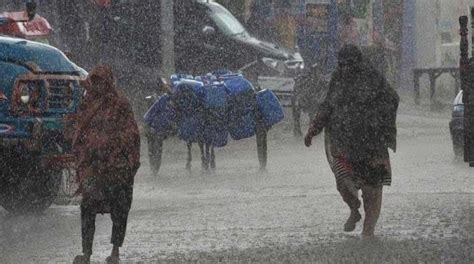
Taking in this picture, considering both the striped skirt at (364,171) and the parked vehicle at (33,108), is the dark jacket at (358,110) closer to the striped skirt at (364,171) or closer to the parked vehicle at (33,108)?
the striped skirt at (364,171)

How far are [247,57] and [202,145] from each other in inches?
457

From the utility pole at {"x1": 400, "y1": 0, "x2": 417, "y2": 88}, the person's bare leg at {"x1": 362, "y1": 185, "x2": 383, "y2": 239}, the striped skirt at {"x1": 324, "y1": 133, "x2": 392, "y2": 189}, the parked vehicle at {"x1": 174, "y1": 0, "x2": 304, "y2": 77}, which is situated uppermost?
the striped skirt at {"x1": 324, "y1": 133, "x2": 392, "y2": 189}

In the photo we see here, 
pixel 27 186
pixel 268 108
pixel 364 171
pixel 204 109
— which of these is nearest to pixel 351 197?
pixel 364 171

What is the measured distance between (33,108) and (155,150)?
6.46m

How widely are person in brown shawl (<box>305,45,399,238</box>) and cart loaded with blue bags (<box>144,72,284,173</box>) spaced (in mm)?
7632

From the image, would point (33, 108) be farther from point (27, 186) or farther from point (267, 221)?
point (267, 221)

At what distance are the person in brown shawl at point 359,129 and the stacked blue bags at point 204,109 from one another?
25.0 ft

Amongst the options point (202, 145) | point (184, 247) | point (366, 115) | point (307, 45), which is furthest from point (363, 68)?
point (307, 45)

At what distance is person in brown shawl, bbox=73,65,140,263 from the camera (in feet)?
37.0

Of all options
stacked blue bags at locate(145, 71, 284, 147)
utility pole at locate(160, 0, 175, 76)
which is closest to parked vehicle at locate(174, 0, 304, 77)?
utility pole at locate(160, 0, 175, 76)

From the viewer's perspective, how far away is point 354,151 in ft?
41.9

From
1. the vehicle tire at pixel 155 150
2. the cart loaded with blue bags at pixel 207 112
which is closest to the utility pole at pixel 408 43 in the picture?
the cart loaded with blue bags at pixel 207 112

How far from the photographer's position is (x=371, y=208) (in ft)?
41.4

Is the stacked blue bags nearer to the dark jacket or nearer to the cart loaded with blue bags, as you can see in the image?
the cart loaded with blue bags
